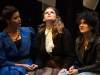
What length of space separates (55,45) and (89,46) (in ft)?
0.91

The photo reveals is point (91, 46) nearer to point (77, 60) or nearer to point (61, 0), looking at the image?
point (77, 60)

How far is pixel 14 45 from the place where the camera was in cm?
203

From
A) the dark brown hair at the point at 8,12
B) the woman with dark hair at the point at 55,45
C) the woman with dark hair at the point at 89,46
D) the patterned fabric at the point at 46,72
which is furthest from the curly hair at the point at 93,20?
the dark brown hair at the point at 8,12

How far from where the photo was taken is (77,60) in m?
2.08

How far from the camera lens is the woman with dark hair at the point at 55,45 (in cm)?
204

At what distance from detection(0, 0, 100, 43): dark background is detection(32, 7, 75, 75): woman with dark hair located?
0.36 meters

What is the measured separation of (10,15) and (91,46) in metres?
0.66

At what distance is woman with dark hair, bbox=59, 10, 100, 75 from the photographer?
6.23ft

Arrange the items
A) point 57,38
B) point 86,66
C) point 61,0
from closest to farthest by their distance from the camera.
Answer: point 86,66, point 57,38, point 61,0

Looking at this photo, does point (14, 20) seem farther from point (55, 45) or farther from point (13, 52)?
point (55, 45)

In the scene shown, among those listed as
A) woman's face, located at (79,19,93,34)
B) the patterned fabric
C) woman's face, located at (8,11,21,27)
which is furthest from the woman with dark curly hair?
woman's face, located at (8,11,21,27)

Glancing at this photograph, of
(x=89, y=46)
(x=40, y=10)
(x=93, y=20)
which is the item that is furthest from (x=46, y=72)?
(x=40, y=10)

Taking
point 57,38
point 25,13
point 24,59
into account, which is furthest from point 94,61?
point 25,13

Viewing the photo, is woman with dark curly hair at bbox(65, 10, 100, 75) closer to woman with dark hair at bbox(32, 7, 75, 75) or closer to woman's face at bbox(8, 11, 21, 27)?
woman with dark hair at bbox(32, 7, 75, 75)
